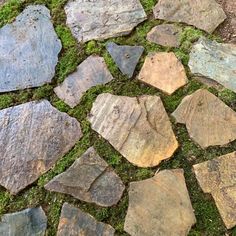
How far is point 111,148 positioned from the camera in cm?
199

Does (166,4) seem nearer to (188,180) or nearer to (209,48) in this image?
(209,48)

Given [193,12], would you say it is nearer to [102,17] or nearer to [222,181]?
[102,17]

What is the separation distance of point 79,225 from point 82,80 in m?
0.74

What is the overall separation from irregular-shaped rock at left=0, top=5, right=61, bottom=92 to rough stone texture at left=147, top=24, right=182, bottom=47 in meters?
0.47

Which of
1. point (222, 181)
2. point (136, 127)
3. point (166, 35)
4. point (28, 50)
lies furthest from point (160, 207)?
point (28, 50)

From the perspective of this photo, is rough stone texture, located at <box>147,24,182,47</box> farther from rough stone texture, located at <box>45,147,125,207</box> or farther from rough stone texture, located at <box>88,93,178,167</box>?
rough stone texture, located at <box>45,147,125,207</box>

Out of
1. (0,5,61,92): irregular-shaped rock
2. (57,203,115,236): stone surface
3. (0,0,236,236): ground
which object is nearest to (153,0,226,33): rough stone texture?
(0,0,236,236): ground

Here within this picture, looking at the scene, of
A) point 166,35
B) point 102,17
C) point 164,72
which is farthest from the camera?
point 102,17

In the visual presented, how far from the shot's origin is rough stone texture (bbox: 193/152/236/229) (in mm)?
1774

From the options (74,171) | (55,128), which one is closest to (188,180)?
(74,171)

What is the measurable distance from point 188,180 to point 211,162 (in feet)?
0.39

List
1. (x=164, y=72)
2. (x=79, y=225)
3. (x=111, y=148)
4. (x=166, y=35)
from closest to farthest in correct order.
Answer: (x=79, y=225)
(x=111, y=148)
(x=164, y=72)
(x=166, y=35)

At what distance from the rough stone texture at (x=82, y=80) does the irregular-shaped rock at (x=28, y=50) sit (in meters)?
0.10

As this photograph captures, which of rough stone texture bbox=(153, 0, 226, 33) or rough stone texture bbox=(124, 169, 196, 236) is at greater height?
rough stone texture bbox=(153, 0, 226, 33)
